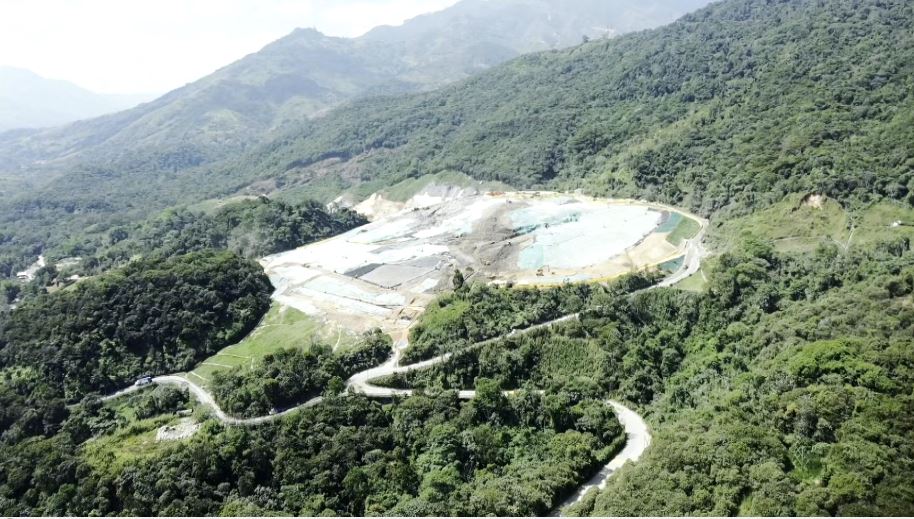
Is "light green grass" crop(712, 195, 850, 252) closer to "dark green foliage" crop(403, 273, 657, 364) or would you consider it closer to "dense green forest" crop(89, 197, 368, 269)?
"dark green foliage" crop(403, 273, 657, 364)

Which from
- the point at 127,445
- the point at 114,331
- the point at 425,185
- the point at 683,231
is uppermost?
the point at 425,185

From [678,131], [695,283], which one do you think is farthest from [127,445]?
[678,131]

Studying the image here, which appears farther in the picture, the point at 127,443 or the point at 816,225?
the point at 816,225

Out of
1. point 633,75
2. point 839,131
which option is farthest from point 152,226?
point 839,131

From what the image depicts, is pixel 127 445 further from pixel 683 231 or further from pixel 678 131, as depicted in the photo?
pixel 678 131

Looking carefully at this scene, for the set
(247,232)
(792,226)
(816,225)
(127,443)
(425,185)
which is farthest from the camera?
(425,185)

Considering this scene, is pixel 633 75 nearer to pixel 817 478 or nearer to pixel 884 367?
pixel 884 367

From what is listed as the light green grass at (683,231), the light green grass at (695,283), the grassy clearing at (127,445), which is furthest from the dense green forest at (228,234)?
the light green grass at (695,283)
